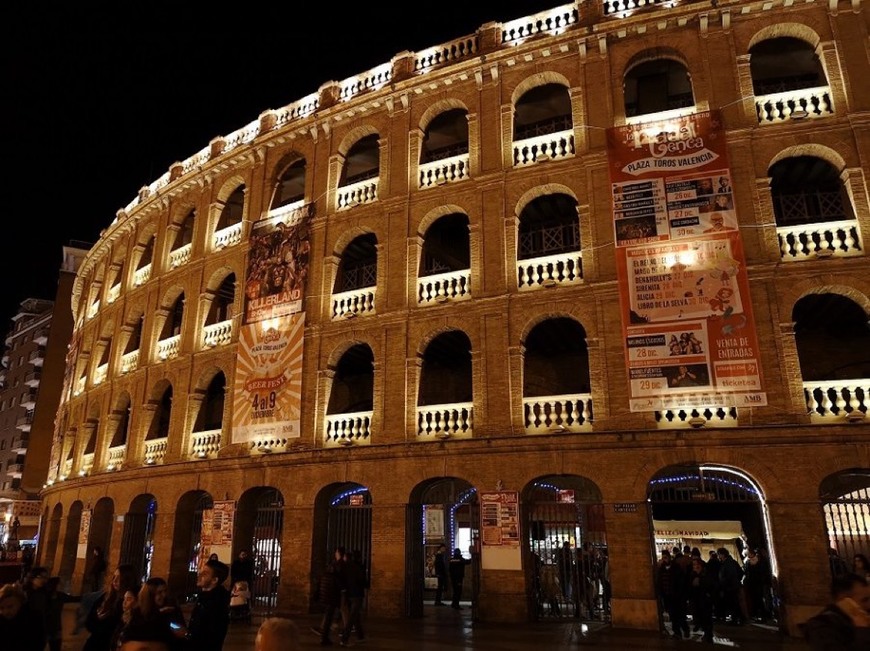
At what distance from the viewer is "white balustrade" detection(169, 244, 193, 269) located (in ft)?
76.1

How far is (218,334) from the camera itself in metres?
20.6

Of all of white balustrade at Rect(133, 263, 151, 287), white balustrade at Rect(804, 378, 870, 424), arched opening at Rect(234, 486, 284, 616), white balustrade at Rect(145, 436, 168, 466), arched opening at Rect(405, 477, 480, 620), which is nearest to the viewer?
white balustrade at Rect(804, 378, 870, 424)

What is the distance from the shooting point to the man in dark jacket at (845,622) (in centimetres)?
429

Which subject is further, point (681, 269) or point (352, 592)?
point (681, 269)

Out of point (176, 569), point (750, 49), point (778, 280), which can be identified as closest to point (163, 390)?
point (176, 569)

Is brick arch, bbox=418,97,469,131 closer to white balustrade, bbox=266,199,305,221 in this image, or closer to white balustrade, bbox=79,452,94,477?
white balustrade, bbox=266,199,305,221

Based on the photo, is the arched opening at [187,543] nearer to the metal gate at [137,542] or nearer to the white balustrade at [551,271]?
the metal gate at [137,542]

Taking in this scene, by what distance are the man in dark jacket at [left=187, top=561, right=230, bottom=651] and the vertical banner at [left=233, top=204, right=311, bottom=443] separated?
11.4 meters

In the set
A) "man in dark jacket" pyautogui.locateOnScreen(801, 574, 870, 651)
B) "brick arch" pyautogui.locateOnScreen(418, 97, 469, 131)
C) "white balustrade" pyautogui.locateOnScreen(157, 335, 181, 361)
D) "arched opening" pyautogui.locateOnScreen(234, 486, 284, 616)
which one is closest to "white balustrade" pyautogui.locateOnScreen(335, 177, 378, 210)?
"brick arch" pyautogui.locateOnScreen(418, 97, 469, 131)

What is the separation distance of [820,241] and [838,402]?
3.58m

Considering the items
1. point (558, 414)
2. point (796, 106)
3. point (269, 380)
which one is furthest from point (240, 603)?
point (796, 106)

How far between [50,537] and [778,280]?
2822 cm

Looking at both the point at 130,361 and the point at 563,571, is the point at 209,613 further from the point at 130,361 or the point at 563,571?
the point at 130,361

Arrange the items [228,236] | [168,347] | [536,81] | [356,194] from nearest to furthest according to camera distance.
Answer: [536,81] → [356,194] → [228,236] → [168,347]
